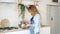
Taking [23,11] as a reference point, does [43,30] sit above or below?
below

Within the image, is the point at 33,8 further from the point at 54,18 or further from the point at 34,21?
the point at 54,18

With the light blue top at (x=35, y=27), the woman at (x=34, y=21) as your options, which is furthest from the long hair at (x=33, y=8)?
the light blue top at (x=35, y=27)

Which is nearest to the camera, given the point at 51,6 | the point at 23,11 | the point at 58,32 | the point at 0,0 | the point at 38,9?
the point at 0,0

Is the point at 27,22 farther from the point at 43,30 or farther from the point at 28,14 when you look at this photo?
the point at 43,30

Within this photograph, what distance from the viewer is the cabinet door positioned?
3.55 metres

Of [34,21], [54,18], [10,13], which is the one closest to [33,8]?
[34,21]

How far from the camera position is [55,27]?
12.1ft

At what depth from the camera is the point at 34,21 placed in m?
2.89

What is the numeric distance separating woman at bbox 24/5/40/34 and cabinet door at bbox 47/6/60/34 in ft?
2.03

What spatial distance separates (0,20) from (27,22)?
2.09 ft

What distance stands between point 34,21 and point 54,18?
970 millimetres

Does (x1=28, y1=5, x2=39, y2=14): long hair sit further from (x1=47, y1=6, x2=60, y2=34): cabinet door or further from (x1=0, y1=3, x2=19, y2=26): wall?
(x1=47, y1=6, x2=60, y2=34): cabinet door

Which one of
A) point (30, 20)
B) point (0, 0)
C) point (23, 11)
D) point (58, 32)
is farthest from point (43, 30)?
point (0, 0)

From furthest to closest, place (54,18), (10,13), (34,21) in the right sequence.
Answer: (54,18)
(34,21)
(10,13)
